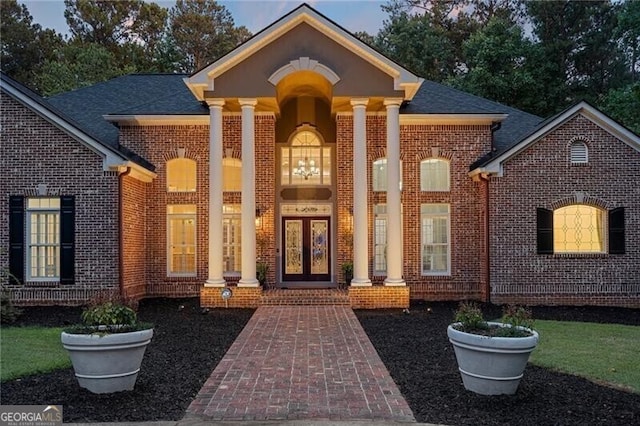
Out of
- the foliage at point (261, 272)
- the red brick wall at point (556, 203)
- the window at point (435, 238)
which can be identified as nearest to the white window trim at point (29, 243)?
the foliage at point (261, 272)

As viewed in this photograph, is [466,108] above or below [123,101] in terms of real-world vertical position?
below

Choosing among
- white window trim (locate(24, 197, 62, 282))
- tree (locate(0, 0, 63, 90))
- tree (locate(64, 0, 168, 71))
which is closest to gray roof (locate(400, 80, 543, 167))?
white window trim (locate(24, 197, 62, 282))

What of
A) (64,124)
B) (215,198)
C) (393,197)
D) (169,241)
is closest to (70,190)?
(64,124)

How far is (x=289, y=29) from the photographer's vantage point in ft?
46.5

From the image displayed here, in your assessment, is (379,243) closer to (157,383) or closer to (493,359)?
(157,383)

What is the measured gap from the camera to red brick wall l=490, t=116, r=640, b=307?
49.0 ft

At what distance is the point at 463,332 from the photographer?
6.17 meters

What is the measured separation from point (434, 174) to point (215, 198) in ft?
20.4

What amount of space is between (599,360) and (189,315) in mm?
8406

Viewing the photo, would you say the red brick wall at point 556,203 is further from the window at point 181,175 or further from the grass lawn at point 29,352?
the grass lawn at point 29,352

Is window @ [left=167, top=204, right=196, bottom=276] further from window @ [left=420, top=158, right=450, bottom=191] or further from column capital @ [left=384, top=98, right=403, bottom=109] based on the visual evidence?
window @ [left=420, top=158, right=450, bottom=191]

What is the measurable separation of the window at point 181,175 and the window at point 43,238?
10.3 feet

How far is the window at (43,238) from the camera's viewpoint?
14.2m

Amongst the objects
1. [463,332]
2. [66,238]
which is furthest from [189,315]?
[463,332]
